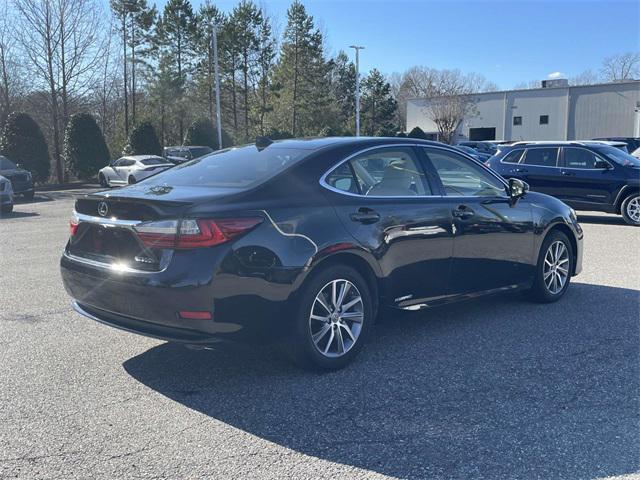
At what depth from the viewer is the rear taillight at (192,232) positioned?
3.73 meters

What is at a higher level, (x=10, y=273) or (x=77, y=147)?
(x=77, y=147)

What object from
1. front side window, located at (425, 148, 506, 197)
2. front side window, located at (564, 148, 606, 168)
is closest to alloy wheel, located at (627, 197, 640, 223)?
front side window, located at (564, 148, 606, 168)

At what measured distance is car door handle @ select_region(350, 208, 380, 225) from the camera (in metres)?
4.39

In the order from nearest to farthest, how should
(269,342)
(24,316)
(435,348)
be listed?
(269,342) < (435,348) < (24,316)

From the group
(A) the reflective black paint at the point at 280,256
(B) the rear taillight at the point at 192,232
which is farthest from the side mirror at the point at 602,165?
(B) the rear taillight at the point at 192,232

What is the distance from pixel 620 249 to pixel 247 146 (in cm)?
698

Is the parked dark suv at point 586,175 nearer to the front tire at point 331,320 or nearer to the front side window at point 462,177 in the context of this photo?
the front side window at point 462,177

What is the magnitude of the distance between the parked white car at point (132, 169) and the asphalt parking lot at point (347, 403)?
747 inches

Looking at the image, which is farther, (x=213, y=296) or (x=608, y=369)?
(x=608, y=369)

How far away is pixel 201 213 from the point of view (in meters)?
3.75

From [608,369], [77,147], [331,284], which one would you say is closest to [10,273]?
[331,284]

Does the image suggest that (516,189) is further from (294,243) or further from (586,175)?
(586,175)

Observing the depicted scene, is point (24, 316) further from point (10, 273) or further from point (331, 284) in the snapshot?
point (331, 284)

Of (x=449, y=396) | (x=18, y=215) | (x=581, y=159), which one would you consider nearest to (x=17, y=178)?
(x=18, y=215)
